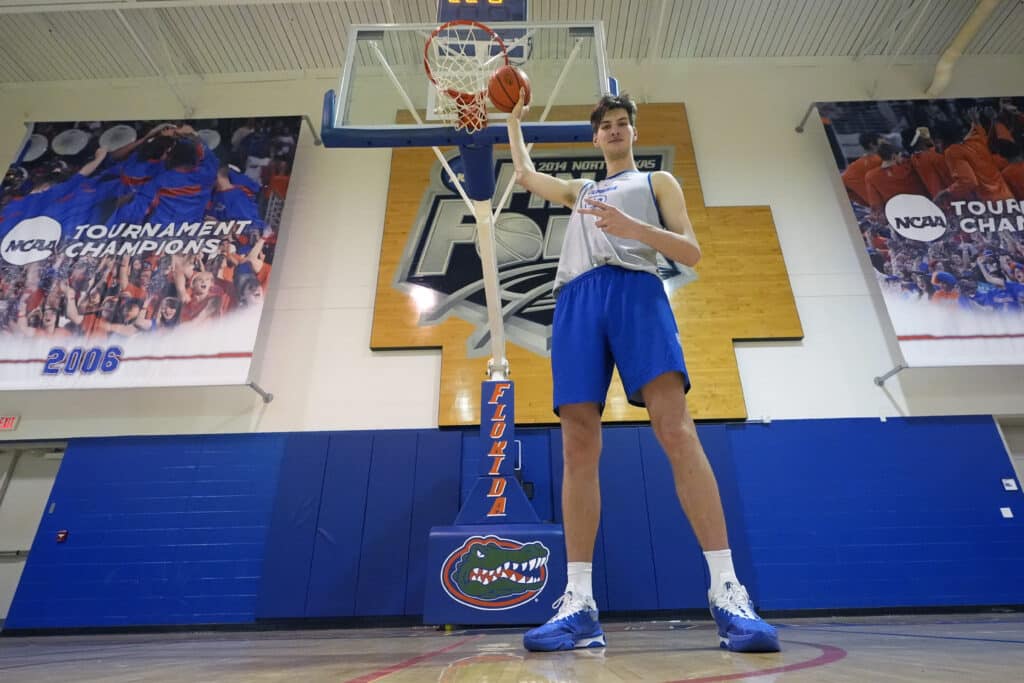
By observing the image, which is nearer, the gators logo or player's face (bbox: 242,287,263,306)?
the gators logo

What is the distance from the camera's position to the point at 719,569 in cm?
116

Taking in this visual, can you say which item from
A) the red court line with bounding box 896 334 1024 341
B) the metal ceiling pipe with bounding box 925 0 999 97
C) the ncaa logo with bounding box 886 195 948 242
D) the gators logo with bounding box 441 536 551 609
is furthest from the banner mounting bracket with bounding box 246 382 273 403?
the metal ceiling pipe with bounding box 925 0 999 97

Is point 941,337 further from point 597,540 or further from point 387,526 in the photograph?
point 387,526

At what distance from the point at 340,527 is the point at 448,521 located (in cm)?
79

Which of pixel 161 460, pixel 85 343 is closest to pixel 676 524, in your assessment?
pixel 161 460

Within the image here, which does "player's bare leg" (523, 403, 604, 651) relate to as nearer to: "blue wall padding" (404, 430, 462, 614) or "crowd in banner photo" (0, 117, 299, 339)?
"blue wall padding" (404, 430, 462, 614)

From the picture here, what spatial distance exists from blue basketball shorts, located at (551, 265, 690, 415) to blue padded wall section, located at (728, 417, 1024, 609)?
3.21 m

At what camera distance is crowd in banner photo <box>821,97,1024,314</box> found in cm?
446

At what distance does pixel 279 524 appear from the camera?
404 centimetres

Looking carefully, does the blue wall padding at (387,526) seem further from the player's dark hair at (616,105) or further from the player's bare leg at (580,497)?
the player's dark hair at (616,105)

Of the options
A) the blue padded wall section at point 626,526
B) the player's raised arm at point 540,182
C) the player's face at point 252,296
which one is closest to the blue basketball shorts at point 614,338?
the player's raised arm at point 540,182

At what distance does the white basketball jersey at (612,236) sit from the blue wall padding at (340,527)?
123 inches

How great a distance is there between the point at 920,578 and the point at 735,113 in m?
4.43

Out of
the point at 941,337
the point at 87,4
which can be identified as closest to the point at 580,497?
the point at 941,337
